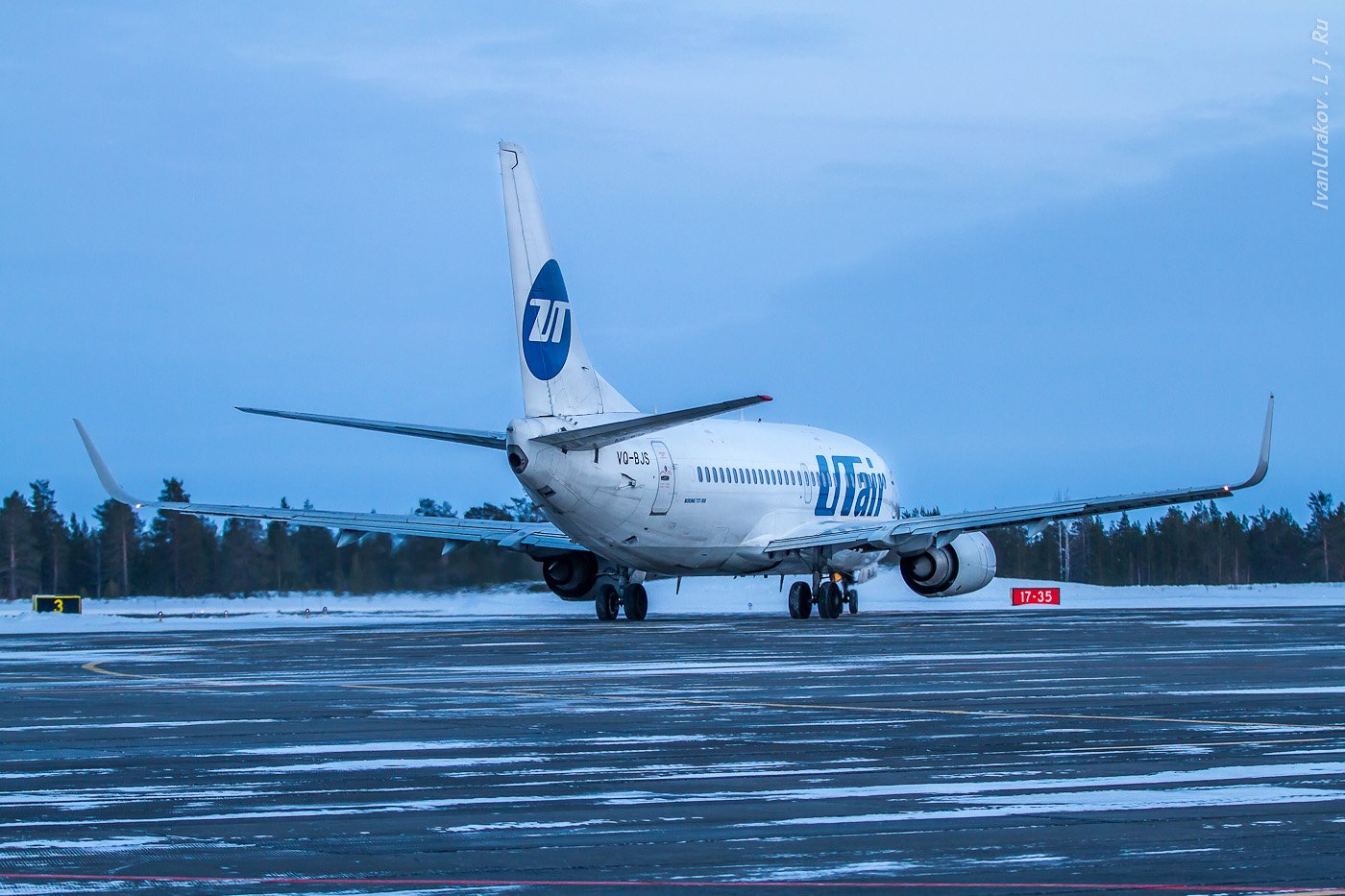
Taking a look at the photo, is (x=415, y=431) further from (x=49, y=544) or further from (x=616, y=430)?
(x=49, y=544)

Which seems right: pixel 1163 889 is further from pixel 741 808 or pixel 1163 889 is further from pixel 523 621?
pixel 523 621

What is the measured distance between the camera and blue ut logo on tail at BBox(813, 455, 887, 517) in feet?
151

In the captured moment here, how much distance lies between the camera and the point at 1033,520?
38.8 meters

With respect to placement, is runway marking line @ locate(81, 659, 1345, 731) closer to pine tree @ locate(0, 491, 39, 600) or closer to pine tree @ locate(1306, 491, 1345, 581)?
pine tree @ locate(0, 491, 39, 600)

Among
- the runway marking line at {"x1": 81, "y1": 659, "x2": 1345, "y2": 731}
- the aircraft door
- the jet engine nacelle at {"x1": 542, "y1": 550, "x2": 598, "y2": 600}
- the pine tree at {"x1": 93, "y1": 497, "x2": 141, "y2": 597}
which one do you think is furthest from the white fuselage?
the pine tree at {"x1": 93, "y1": 497, "x2": 141, "y2": 597}

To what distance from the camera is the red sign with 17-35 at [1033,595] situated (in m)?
60.7

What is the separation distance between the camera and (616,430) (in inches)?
1310

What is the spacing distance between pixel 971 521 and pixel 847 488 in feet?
27.0

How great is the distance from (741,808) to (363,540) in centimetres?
3541

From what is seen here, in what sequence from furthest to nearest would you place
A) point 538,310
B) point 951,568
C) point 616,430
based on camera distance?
point 951,568, point 538,310, point 616,430

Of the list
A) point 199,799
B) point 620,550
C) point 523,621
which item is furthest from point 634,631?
point 199,799

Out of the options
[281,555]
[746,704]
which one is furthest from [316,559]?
[746,704]

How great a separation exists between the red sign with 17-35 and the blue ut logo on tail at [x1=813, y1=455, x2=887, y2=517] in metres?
13.2

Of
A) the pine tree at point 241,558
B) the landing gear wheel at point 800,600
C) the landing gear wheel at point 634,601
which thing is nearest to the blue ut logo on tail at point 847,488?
the landing gear wheel at point 800,600
